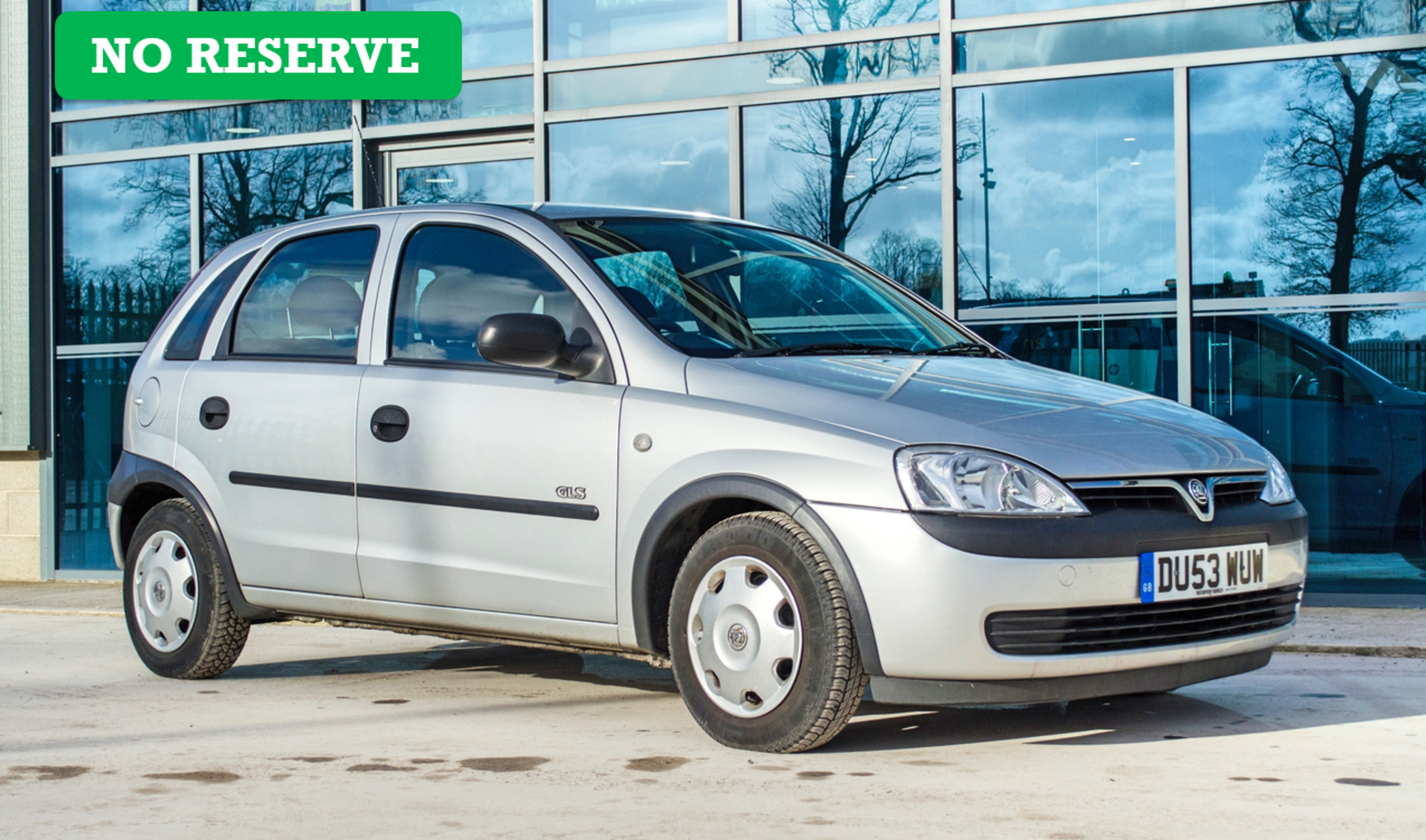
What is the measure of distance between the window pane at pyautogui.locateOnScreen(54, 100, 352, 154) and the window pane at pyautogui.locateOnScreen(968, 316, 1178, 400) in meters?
5.07

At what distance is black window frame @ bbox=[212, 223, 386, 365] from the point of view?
5.79 meters

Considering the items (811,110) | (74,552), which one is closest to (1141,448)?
(811,110)

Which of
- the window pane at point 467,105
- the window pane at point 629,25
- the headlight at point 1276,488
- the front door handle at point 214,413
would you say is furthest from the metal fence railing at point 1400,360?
the front door handle at point 214,413

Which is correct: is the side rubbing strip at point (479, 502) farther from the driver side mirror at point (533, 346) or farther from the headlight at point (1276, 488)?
the headlight at point (1276, 488)

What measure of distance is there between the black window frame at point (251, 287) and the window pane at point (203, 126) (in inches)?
210

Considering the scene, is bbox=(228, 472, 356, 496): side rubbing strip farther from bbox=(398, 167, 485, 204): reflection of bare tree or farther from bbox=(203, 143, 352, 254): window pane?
bbox=(203, 143, 352, 254): window pane

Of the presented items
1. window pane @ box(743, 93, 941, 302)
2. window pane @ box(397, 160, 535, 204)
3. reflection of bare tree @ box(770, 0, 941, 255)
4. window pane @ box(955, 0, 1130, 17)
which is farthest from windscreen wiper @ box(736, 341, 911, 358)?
window pane @ box(397, 160, 535, 204)

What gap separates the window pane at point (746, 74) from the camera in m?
9.86

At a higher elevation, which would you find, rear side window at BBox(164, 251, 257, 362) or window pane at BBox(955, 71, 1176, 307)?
window pane at BBox(955, 71, 1176, 307)

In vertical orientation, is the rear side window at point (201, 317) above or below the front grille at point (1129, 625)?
above

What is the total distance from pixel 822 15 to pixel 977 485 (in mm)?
6381

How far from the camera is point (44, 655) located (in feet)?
24.3

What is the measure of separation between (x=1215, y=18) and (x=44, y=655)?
690 cm

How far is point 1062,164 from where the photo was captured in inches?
371
